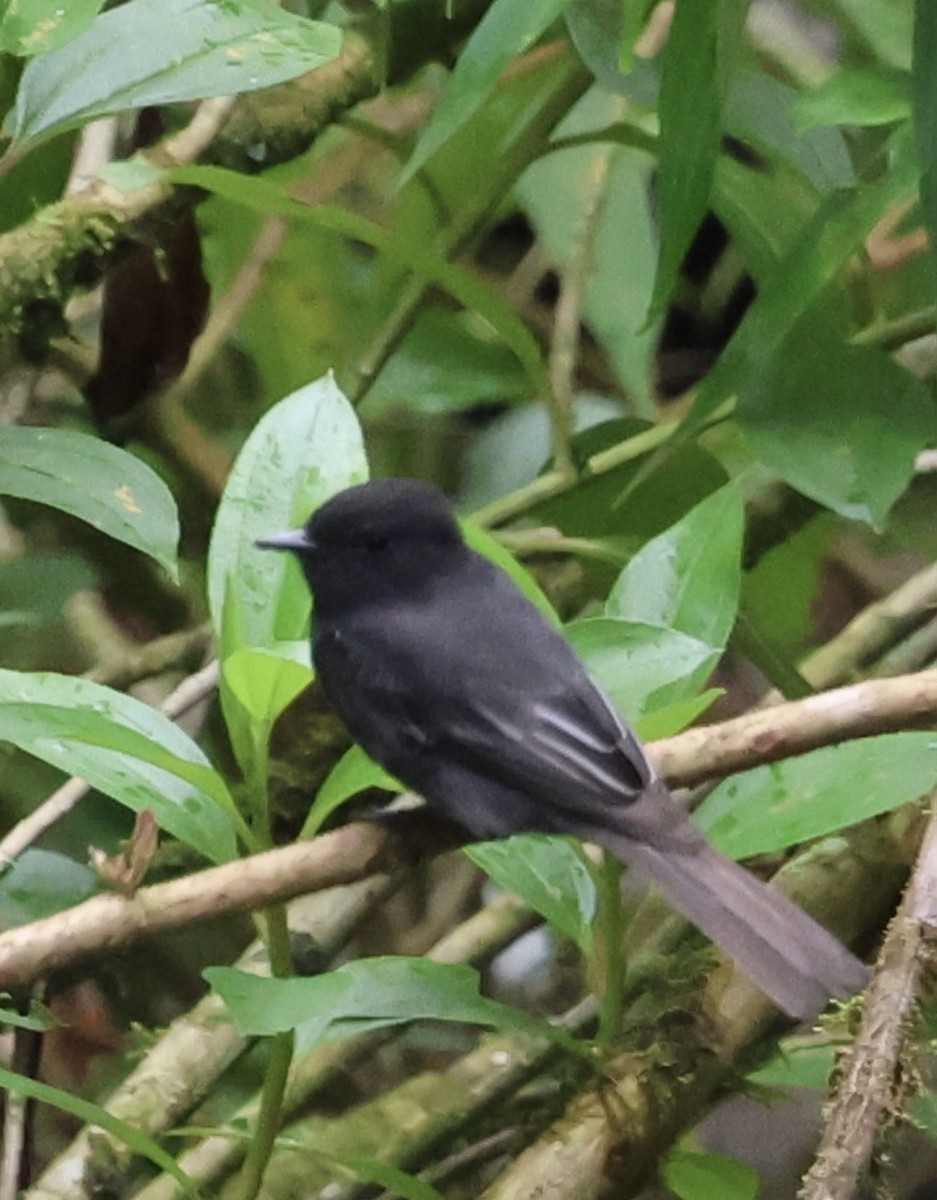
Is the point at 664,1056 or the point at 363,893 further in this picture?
the point at 363,893

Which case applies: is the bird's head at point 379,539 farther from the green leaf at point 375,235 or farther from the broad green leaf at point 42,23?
the broad green leaf at point 42,23

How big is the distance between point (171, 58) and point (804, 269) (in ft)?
1.78

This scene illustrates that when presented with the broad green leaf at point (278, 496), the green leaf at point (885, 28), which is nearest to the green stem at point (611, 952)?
the broad green leaf at point (278, 496)

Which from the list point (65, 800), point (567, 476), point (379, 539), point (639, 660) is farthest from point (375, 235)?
point (65, 800)

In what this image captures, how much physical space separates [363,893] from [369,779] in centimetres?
57

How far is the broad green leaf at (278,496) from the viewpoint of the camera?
1.29 m

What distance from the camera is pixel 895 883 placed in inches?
59.7

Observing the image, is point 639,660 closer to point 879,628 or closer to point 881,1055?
point 881,1055

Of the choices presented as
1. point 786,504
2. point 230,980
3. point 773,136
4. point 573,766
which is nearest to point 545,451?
point 786,504

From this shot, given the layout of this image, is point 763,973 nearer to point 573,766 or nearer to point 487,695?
point 573,766

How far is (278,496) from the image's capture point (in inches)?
52.5

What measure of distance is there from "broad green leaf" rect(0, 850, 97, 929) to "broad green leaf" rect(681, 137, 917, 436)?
29.6 inches

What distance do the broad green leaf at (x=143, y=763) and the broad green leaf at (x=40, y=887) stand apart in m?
0.37

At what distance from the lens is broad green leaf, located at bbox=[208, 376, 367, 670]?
129 centimetres
